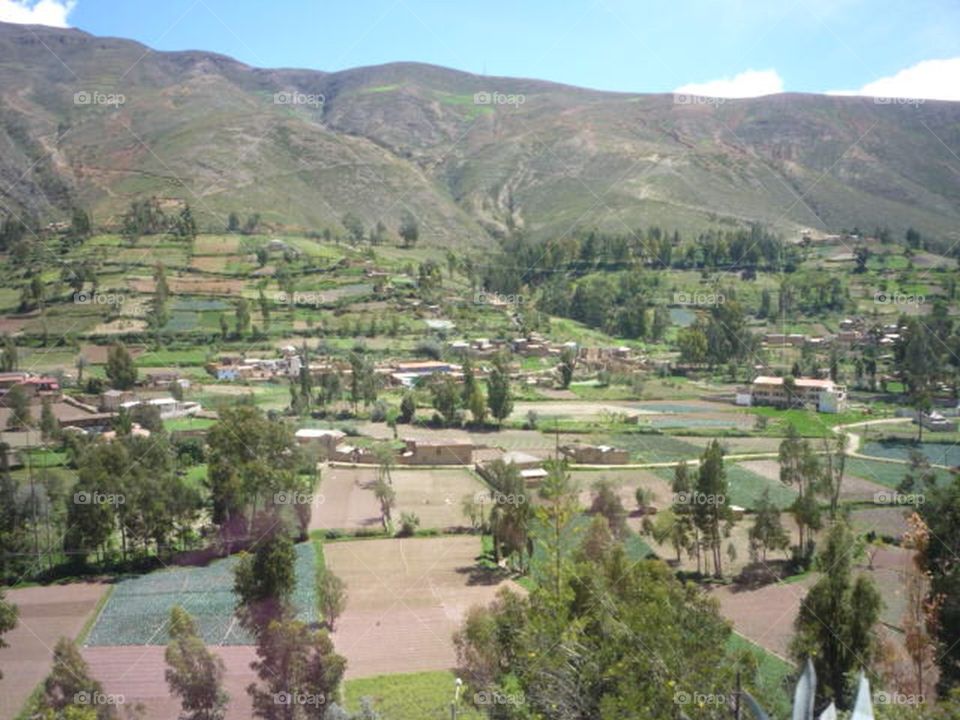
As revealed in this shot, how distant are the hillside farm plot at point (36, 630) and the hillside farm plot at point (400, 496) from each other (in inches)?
273

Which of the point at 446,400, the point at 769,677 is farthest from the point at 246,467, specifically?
the point at 446,400

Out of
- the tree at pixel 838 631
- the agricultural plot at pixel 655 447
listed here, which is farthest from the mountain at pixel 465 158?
the tree at pixel 838 631

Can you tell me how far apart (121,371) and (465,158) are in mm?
117570

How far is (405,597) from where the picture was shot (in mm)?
18578

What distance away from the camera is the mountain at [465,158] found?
98562mm

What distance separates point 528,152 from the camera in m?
142

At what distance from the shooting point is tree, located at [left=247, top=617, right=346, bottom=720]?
12.7 metres

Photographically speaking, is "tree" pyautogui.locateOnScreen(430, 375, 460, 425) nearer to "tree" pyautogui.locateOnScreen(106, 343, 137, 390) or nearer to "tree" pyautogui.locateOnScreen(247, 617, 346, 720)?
"tree" pyautogui.locateOnScreen(106, 343, 137, 390)

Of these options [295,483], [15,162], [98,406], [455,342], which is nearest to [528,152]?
[15,162]

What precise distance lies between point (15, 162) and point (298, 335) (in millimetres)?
63572

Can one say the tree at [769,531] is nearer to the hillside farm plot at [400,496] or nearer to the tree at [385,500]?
the hillside farm plot at [400,496]

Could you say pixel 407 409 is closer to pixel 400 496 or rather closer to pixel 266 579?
pixel 400 496

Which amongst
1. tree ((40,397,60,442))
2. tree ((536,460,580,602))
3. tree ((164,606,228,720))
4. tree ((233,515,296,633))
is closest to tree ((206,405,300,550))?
tree ((233,515,296,633))

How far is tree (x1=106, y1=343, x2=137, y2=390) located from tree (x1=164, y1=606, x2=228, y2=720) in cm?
2958
